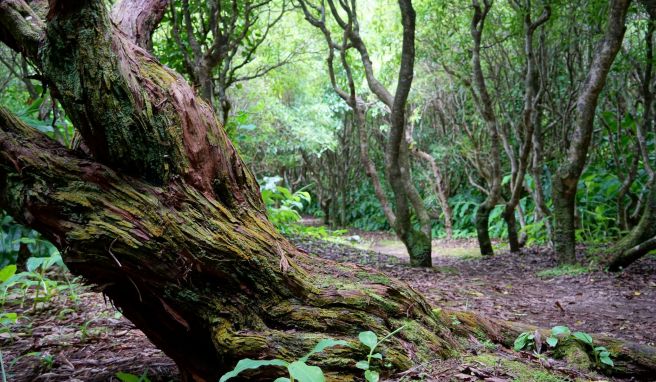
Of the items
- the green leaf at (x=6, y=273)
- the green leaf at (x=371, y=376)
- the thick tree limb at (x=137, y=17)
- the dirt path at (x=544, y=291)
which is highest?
the thick tree limb at (x=137, y=17)

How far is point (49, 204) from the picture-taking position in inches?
64.0

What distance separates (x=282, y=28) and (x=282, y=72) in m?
1.59

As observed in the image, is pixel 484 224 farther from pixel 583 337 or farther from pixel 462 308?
pixel 583 337

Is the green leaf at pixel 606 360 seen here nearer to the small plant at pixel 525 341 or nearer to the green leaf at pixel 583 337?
the green leaf at pixel 583 337

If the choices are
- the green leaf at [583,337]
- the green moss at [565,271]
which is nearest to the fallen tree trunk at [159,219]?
the green leaf at [583,337]

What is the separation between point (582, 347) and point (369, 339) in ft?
4.49

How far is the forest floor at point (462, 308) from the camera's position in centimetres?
215

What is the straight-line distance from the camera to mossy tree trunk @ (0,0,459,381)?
5.33ft

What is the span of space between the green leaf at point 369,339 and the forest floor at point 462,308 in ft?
0.78

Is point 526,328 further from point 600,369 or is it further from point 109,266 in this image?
point 109,266

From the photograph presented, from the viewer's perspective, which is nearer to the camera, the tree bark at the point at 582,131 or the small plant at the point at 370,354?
the small plant at the point at 370,354

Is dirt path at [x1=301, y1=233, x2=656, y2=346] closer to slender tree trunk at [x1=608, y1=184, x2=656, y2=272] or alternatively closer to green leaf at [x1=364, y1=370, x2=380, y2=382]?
slender tree trunk at [x1=608, y1=184, x2=656, y2=272]

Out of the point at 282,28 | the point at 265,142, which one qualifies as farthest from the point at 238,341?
the point at 265,142

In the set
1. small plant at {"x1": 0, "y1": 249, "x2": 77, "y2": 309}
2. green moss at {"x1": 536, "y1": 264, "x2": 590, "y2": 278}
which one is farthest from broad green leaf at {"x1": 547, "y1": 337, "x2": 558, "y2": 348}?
green moss at {"x1": 536, "y1": 264, "x2": 590, "y2": 278}
